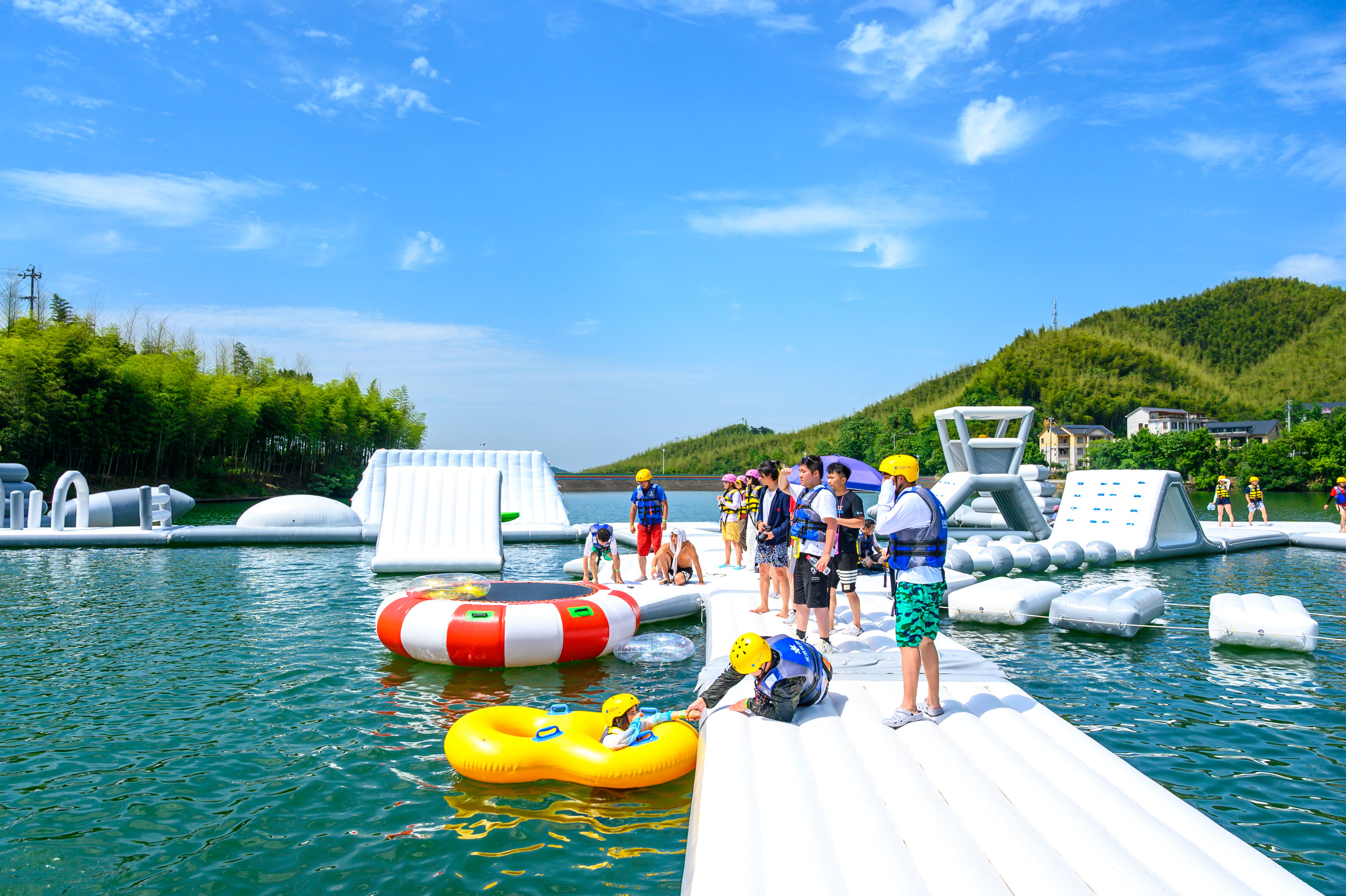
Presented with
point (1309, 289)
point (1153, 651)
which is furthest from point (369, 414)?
point (1309, 289)

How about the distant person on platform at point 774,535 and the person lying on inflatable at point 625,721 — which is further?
the distant person on platform at point 774,535

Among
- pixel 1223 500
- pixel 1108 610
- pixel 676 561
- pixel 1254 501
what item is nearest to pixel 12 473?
pixel 676 561

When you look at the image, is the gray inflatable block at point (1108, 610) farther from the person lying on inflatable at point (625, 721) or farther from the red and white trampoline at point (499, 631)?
the person lying on inflatable at point (625, 721)

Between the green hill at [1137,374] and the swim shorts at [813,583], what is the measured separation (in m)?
48.5

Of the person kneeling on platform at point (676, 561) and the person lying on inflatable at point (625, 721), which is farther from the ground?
the person kneeling on platform at point (676, 561)

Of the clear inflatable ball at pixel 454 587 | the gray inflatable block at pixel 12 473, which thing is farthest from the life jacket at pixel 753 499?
the gray inflatable block at pixel 12 473

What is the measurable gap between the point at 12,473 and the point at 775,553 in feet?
58.9

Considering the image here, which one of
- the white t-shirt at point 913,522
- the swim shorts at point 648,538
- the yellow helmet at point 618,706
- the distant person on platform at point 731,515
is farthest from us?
the distant person on platform at point 731,515

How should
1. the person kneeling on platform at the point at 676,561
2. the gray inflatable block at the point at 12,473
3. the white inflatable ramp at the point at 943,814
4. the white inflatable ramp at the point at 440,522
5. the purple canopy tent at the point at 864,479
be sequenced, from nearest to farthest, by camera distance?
the white inflatable ramp at the point at 943,814 → the person kneeling on platform at the point at 676,561 → the white inflatable ramp at the point at 440,522 → the gray inflatable block at the point at 12,473 → the purple canopy tent at the point at 864,479

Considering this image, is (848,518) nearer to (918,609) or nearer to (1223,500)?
(918,609)

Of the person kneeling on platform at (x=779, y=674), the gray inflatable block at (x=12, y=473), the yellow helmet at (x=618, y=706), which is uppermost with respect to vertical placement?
the gray inflatable block at (x=12, y=473)

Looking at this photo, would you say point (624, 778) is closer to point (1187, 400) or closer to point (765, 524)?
point (765, 524)

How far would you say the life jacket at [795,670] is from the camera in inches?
170

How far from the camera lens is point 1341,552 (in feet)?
50.4
